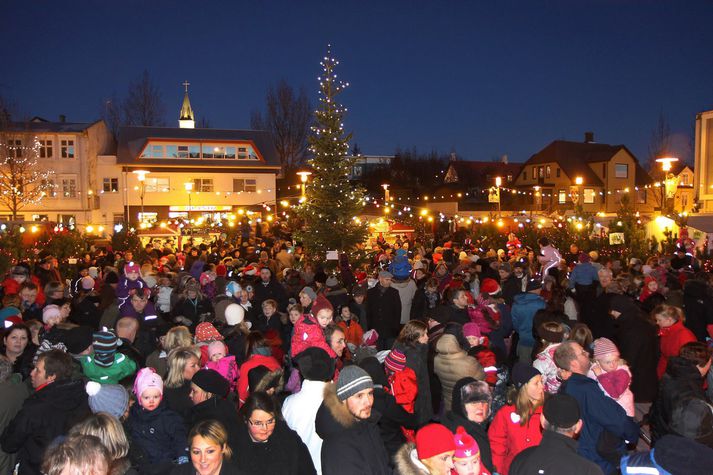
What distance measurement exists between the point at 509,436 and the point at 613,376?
43.9 inches

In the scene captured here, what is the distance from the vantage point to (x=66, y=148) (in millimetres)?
35469

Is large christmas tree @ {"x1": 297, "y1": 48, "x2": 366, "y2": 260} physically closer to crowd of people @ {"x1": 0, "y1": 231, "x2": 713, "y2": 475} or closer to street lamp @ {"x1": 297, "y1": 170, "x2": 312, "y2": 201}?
street lamp @ {"x1": 297, "y1": 170, "x2": 312, "y2": 201}

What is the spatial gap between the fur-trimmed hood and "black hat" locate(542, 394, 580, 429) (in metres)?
0.91

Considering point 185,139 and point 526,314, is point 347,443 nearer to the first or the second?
point 526,314

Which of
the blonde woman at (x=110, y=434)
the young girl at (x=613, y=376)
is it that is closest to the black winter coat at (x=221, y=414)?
the blonde woman at (x=110, y=434)

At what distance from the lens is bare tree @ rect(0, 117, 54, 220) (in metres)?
32.1

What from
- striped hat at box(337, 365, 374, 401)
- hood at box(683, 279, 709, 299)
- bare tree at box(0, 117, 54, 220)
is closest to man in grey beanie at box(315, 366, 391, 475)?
striped hat at box(337, 365, 374, 401)

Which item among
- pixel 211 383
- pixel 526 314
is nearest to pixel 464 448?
pixel 211 383

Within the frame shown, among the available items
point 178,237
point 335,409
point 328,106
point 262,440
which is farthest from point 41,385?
point 178,237

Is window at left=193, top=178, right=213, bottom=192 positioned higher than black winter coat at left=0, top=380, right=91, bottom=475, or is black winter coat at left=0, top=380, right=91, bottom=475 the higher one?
window at left=193, top=178, right=213, bottom=192

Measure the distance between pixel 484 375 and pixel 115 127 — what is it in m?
47.4

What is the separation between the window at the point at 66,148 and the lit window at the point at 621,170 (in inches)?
1487

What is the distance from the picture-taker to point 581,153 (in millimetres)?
43906

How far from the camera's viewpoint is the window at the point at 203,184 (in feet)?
119
